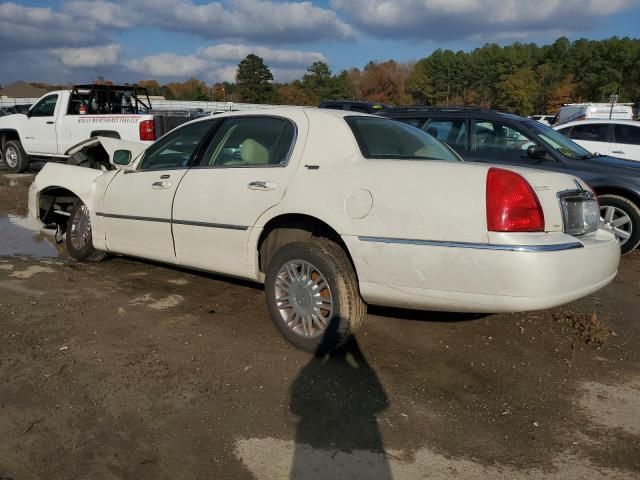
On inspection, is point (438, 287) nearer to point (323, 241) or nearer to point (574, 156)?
point (323, 241)

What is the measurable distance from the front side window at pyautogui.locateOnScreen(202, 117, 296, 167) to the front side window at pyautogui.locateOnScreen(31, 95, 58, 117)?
32.9 ft

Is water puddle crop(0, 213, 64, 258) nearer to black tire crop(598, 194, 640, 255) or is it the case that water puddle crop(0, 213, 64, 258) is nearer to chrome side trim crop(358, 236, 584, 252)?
chrome side trim crop(358, 236, 584, 252)

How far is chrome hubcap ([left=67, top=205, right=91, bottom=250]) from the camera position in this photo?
5.80 m

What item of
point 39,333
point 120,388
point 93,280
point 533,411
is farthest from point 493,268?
point 93,280

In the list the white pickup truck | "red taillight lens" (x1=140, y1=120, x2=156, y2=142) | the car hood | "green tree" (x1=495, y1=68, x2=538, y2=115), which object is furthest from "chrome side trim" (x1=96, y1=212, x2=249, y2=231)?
"green tree" (x1=495, y1=68, x2=538, y2=115)

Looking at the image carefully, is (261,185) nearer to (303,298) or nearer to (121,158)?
(303,298)

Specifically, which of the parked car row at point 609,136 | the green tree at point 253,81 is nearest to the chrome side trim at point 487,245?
the parked car row at point 609,136

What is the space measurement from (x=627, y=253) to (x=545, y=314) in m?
2.94

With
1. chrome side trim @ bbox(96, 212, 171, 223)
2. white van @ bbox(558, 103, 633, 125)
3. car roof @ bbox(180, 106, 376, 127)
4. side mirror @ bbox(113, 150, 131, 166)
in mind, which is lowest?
chrome side trim @ bbox(96, 212, 171, 223)

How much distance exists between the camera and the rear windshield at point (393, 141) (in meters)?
3.87

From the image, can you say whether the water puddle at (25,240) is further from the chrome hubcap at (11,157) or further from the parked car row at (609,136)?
the parked car row at (609,136)

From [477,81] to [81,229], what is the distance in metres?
116

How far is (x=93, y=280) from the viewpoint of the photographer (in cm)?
540

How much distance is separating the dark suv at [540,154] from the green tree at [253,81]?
300 ft
